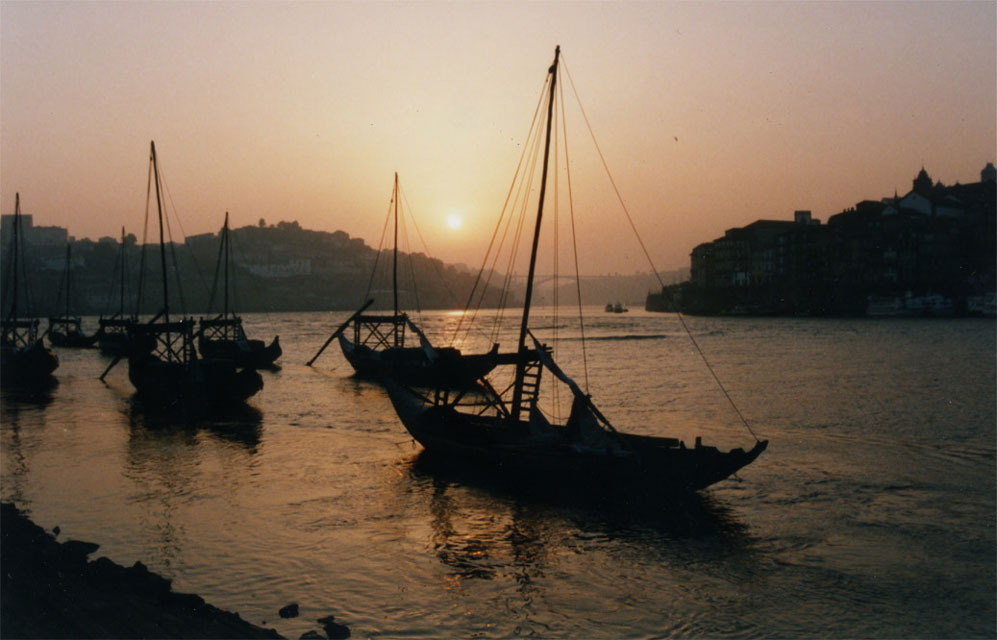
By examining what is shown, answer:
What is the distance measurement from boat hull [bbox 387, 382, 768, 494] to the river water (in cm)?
78

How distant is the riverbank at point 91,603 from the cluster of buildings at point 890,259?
491ft

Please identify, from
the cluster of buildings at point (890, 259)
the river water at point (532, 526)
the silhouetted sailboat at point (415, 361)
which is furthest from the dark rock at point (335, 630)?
the cluster of buildings at point (890, 259)

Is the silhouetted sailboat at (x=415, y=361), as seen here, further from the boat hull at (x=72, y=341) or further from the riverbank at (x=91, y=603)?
the boat hull at (x=72, y=341)

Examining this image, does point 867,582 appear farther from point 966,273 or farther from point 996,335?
point 966,273

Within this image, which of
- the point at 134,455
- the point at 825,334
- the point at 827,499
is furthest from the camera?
the point at 825,334

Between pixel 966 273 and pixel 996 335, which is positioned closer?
pixel 996 335

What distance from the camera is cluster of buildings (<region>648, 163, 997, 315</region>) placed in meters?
138

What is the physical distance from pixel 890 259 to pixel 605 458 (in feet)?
465

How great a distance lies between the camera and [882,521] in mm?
19031

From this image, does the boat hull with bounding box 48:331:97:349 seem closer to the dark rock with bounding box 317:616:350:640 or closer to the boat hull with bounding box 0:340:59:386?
the boat hull with bounding box 0:340:59:386

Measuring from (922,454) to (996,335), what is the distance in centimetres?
8270

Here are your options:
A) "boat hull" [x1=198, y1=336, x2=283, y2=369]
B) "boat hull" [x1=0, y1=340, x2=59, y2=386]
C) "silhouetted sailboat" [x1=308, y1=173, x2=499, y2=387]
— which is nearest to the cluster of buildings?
"silhouetted sailboat" [x1=308, y1=173, x2=499, y2=387]

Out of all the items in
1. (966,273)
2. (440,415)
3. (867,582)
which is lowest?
(867,582)

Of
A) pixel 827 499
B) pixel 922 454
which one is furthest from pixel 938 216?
pixel 827 499
